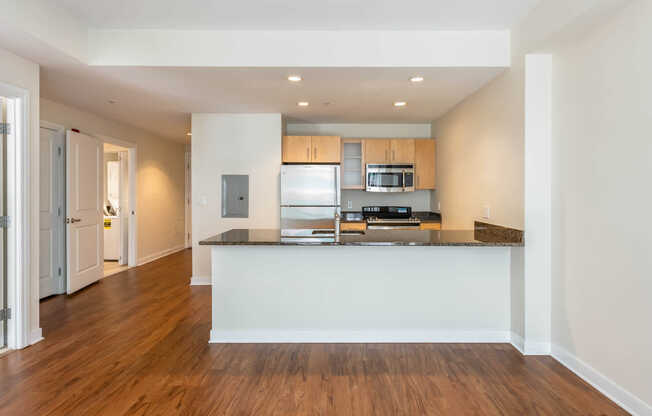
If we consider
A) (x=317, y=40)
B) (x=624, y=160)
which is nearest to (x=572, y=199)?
(x=624, y=160)

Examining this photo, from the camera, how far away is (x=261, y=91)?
3.85m

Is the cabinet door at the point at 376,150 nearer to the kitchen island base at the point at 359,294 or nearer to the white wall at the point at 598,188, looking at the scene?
the white wall at the point at 598,188

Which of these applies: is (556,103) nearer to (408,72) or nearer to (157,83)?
(408,72)

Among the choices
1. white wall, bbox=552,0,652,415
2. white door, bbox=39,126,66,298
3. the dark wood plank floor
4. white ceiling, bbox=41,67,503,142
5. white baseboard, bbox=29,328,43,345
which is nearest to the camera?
white wall, bbox=552,0,652,415

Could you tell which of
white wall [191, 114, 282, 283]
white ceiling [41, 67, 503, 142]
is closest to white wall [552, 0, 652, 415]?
white ceiling [41, 67, 503, 142]

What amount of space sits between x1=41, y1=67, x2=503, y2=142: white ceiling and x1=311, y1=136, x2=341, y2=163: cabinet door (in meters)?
0.31

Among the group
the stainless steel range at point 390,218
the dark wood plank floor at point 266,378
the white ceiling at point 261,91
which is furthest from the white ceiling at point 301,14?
the stainless steel range at point 390,218

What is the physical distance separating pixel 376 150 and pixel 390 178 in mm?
448

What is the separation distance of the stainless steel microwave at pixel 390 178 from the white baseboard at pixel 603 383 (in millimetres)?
2987

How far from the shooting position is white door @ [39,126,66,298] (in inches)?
171

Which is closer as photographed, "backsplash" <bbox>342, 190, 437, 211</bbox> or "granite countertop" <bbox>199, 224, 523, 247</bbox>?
"granite countertop" <bbox>199, 224, 523, 247</bbox>

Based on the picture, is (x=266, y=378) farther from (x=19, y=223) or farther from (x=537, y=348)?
(x=19, y=223)

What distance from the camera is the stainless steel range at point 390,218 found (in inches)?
208

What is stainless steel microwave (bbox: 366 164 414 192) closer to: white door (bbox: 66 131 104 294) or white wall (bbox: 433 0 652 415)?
white wall (bbox: 433 0 652 415)
